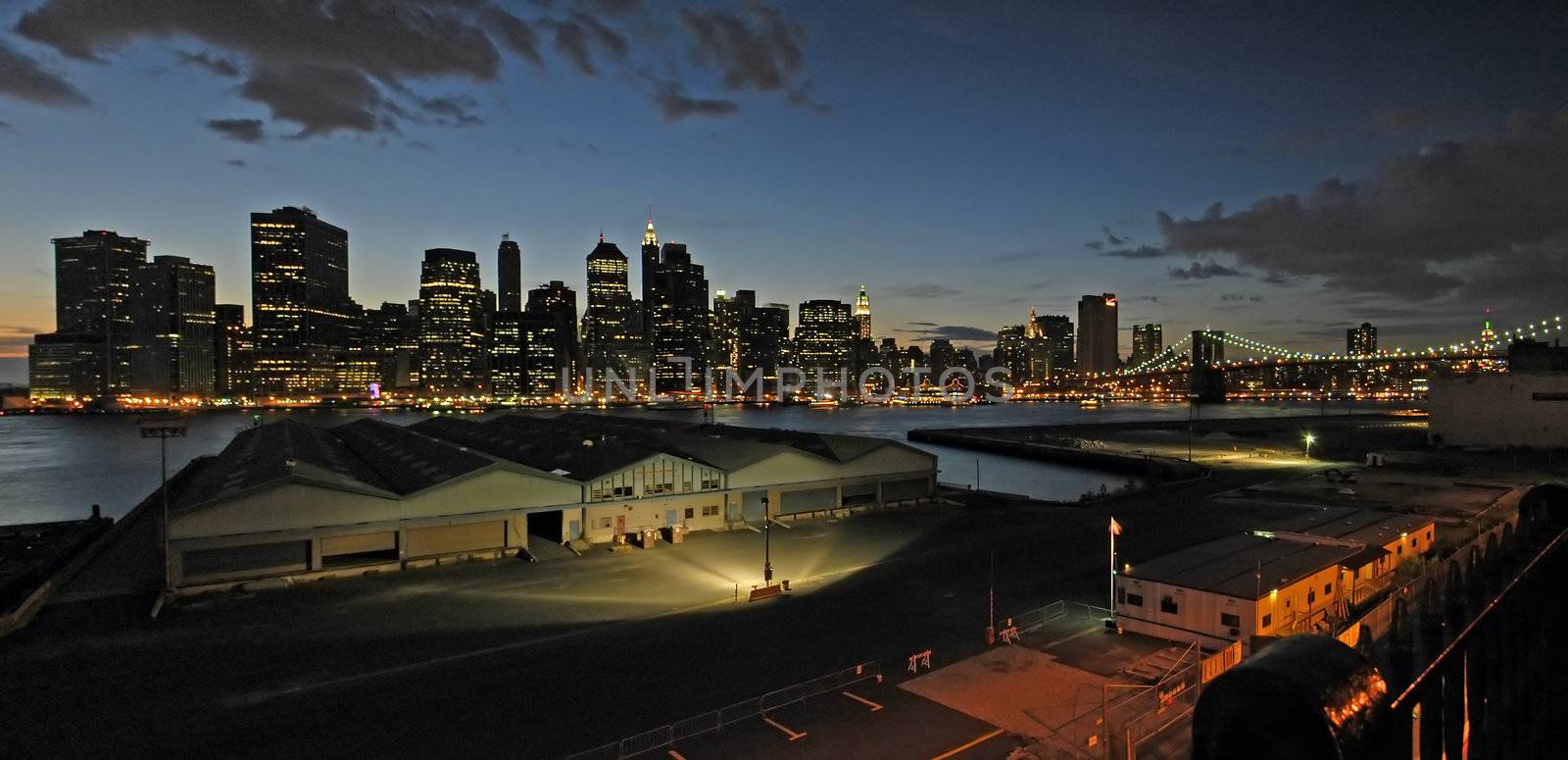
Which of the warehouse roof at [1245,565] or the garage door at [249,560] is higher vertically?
the warehouse roof at [1245,565]

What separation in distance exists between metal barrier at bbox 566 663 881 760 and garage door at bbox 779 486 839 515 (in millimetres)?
20535

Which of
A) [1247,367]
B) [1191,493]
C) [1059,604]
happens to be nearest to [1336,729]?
[1059,604]

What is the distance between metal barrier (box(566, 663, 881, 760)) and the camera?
14922mm

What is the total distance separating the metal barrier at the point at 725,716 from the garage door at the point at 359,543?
1810 centimetres

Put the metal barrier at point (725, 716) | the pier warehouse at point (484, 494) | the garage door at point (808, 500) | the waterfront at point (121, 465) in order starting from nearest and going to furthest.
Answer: the metal barrier at point (725, 716) < the pier warehouse at point (484, 494) < the garage door at point (808, 500) < the waterfront at point (121, 465)

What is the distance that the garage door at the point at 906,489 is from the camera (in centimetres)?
4269

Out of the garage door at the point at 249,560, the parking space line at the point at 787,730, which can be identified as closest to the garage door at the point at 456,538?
the garage door at the point at 249,560

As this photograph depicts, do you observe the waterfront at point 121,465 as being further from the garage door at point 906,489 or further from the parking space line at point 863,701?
the parking space line at point 863,701

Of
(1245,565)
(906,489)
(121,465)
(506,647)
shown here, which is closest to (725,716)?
(506,647)

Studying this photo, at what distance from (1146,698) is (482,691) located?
45.4ft

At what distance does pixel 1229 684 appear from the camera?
5.73 feet

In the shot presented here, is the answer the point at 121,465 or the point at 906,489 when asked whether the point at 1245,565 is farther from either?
the point at 121,465

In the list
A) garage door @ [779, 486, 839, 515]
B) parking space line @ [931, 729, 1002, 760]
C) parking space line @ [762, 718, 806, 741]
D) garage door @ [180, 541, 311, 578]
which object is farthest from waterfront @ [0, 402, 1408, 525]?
parking space line @ [762, 718, 806, 741]

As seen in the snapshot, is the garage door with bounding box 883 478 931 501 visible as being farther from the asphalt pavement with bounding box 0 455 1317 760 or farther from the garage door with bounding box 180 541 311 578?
the garage door with bounding box 180 541 311 578
